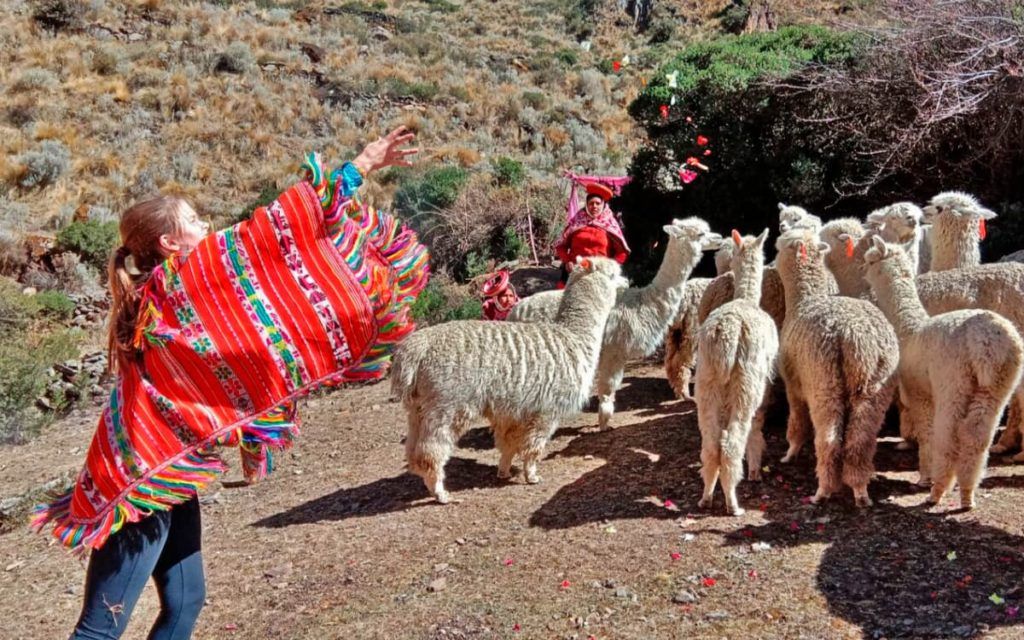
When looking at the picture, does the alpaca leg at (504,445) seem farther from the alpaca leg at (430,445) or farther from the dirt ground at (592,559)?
the alpaca leg at (430,445)

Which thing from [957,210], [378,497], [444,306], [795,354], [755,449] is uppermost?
[957,210]

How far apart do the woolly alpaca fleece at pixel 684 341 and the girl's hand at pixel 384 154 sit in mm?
4529

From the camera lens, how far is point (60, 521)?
3133 mm

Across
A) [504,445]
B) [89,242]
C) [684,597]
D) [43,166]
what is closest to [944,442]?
[684,597]

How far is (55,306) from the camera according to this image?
516 inches

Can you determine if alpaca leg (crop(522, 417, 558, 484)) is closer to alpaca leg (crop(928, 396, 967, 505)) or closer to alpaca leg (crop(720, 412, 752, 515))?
alpaca leg (crop(720, 412, 752, 515))

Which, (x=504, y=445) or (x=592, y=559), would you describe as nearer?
(x=592, y=559)

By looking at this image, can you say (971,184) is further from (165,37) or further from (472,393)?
(165,37)

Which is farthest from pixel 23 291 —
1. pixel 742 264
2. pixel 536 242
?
pixel 742 264

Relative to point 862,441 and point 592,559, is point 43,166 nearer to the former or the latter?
point 592,559

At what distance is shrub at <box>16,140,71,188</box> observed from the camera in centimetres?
1898

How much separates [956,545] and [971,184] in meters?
6.40

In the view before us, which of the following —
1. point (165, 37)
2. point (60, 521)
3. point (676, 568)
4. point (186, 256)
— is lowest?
point (676, 568)

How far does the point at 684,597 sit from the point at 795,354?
1851 millimetres
